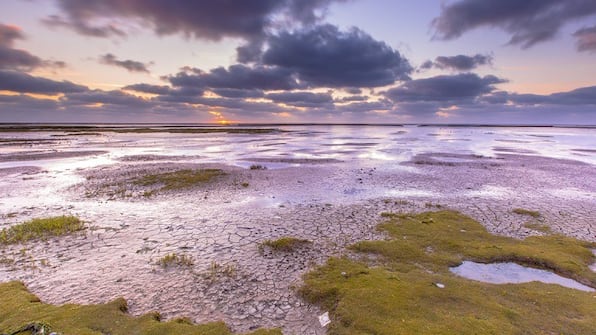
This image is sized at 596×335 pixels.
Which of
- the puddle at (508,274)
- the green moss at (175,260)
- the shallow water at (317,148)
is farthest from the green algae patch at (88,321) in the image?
the shallow water at (317,148)

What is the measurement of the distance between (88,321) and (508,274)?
13.6 metres

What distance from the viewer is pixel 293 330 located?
8352 millimetres

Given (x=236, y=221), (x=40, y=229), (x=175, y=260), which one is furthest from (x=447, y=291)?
(x=40, y=229)

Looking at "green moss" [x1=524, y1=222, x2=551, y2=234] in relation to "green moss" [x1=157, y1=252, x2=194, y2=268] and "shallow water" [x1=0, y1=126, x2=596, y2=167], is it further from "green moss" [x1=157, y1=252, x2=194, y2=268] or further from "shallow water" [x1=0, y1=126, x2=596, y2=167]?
"shallow water" [x1=0, y1=126, x2=596, y2=167]

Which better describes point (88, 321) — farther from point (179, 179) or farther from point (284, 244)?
point (179, 179)

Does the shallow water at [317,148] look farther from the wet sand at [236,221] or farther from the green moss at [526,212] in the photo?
the green moss at [526,212]

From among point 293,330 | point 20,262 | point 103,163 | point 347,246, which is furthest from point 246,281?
point 103,163

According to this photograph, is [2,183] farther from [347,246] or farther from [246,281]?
[347,246]

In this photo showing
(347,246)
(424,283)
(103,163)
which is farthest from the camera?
(103,163)

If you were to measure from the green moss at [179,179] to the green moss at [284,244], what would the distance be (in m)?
13.2

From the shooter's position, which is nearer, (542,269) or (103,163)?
(542,269)

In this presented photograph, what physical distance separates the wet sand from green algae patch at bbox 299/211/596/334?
3.61ft

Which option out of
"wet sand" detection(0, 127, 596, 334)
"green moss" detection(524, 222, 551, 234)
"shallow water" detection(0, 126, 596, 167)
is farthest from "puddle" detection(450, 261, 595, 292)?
"shallow water" detection(0, 126, 596, 167)

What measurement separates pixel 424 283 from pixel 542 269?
5409 mm
